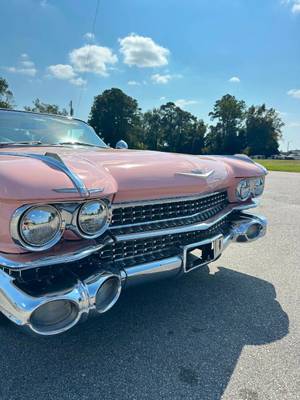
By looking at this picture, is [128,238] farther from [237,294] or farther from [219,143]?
[219,143]

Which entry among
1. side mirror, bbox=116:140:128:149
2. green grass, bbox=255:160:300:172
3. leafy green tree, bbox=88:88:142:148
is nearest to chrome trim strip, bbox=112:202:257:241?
side mirror, bbox=116:140:128:149

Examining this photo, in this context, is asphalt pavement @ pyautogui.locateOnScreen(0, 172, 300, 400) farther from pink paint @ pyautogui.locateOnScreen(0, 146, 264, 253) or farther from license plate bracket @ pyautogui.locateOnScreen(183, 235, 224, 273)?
pink paint @ pyautogui.locateOnScreen(0, 146, 264, 253)

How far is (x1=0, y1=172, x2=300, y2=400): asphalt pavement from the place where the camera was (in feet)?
6.23

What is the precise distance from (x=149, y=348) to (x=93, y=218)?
1.07m

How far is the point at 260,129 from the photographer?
222ft

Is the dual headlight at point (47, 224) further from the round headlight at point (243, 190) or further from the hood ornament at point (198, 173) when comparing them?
the round headlight at point (243, 190)

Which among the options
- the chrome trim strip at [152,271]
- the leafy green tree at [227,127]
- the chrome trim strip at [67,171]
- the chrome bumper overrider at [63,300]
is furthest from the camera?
the leafy green tree at [227,127]

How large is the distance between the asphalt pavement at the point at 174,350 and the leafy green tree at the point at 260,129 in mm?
67447

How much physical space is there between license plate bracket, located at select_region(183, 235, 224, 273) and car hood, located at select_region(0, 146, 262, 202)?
1.31 feet

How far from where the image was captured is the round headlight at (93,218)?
1.82 metres

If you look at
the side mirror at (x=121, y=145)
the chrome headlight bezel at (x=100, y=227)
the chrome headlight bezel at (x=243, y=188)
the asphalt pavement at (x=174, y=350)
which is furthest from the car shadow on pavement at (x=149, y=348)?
the side mirror at (x=121, y=145)

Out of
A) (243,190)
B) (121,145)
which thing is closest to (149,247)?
(243,190)

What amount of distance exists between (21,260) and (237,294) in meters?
2.21

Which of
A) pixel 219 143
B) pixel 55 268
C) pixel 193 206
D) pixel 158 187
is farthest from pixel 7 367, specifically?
pixel 219 143
